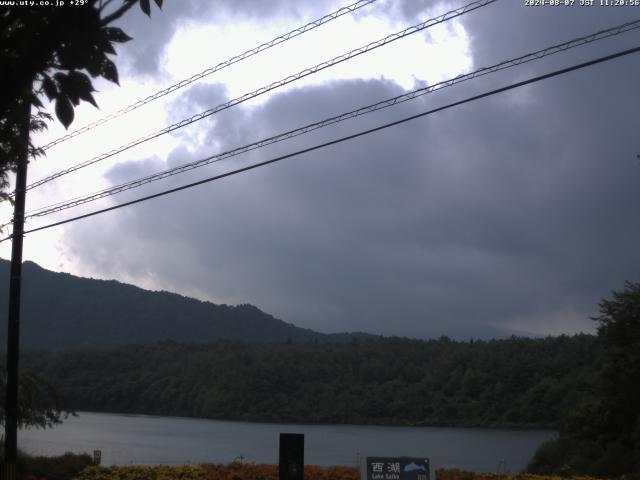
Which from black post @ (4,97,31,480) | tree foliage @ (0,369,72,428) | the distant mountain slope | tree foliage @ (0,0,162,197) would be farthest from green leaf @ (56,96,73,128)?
the distant mountain slope

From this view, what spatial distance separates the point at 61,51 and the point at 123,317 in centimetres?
12600

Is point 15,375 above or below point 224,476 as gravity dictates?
above

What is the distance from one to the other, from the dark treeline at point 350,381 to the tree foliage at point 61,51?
27.1 meters

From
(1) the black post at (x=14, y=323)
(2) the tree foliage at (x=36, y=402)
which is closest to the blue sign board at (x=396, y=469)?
(1) the black post at (x=14, y=323)

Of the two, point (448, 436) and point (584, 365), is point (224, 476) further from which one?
point (584, 365)

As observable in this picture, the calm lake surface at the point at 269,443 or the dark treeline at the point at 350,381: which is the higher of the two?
the dark treeline at the point at 350,381

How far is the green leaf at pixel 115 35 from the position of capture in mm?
4844

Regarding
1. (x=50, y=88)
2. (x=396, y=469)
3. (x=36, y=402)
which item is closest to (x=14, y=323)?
(x=36, y=402)

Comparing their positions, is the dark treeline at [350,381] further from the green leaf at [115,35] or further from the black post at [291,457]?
the green leaf at [115,35]

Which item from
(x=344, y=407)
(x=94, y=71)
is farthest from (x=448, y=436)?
(x=94, y=71)

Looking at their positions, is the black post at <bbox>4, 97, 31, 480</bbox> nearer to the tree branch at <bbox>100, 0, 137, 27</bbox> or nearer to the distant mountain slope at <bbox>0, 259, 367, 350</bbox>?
the tree branch at <bbox>100, 0, 137, 27</bbox>

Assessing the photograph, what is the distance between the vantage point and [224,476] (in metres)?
14.9

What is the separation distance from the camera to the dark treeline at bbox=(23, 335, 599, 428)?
36719mm

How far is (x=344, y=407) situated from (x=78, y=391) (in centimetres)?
1569
